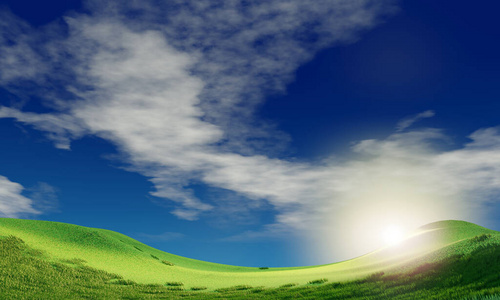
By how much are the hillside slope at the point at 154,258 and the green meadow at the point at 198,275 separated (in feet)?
0.48

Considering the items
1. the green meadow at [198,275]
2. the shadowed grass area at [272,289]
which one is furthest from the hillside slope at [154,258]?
the shadowed grass area at [272,289]

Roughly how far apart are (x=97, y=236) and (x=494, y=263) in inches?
2251

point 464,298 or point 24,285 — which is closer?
point 464,298

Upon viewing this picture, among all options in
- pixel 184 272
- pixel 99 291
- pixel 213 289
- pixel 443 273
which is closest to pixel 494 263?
pixel 443 273

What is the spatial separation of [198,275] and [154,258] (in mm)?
13411

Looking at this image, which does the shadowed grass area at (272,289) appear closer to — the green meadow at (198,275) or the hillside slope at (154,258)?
the green meadow at (198,275)

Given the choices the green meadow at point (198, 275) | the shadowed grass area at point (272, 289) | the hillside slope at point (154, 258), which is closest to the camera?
the shadowed grass area at point (272, 289)

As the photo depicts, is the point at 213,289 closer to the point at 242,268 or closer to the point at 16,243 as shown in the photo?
the point at 16,243

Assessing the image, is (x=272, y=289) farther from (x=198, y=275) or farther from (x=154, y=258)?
(x=154, y=258)

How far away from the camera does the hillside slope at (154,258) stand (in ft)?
143

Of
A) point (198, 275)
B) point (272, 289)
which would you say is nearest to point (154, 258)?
point (198, 275)

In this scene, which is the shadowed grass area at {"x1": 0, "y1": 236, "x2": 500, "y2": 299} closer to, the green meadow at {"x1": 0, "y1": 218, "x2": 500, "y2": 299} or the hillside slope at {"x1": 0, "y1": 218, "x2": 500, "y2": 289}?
the green meadow at {"x1": 0, "y1": 218, "x2": 500, "y2": 299}

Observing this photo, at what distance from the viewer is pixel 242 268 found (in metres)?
74.8

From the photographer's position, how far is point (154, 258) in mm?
62281
